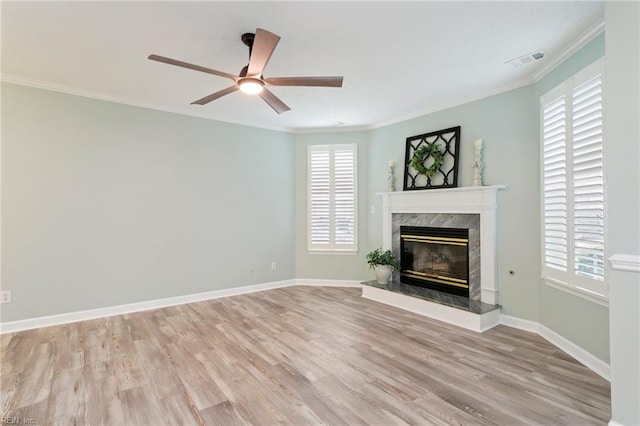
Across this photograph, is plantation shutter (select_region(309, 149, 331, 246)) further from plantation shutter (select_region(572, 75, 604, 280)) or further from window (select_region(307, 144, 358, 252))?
plantation shutter (select_region(572, 75, 604, 280))

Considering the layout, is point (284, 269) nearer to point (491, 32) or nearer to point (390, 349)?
point (390, 349)

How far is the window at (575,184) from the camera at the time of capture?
2.61 m

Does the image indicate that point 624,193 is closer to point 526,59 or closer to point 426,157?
point 526,59

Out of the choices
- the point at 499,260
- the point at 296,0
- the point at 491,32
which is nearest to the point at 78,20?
the point at 296,0

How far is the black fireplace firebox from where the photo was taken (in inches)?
169

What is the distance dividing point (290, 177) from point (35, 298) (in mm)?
3896

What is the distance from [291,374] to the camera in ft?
8.48

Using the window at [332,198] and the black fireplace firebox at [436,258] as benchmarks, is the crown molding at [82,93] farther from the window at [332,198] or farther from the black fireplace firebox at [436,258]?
the black fireplace firebox at [436,258]

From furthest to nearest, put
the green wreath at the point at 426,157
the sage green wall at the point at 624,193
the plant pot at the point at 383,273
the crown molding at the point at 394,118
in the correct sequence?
the plant pot at the point at 383,273
the green wreath at the point at 426,157
the crown molding at the point at 394,118
the sage green wall at the point at 624,193

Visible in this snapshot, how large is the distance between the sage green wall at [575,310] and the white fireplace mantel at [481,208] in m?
0.58

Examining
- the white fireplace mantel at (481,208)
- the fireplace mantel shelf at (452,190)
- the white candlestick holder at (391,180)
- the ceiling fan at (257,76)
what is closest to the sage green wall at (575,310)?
the white fireplace mantel at (481,208)

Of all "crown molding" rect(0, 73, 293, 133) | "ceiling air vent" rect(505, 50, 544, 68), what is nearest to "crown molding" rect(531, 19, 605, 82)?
"ceiling air vent" rect(505, 50, 544, 68)

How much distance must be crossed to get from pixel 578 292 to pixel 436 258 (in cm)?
189

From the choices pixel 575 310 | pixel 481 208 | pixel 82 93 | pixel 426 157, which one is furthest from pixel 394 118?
pixel 82 93
